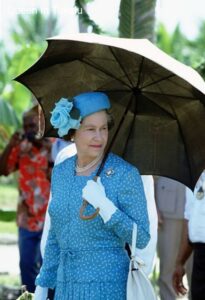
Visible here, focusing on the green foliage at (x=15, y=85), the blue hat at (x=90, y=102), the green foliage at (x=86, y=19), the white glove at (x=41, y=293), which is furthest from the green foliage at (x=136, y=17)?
the green foliage at (x=15, y=85)

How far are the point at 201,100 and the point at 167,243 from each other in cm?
358

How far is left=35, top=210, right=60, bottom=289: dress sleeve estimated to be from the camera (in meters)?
5.01

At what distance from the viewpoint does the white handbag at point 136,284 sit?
4.54 metres

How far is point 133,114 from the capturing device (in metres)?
5.31

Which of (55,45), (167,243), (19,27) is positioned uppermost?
(19,27)

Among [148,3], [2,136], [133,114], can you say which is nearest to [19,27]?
[2,136]

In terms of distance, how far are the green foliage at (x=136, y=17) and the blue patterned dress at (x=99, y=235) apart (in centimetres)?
353

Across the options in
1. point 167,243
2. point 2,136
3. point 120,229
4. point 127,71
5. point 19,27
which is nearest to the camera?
point 120,229

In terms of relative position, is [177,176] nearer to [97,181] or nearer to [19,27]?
[97,181]

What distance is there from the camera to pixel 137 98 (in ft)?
17.1

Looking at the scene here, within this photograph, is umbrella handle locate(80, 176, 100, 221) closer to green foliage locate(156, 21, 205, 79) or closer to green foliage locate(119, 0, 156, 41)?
green foliage locate(119, 0, 156, 41)

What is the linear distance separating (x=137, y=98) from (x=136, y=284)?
119cm

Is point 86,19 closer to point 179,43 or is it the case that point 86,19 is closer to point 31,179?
point 31,179

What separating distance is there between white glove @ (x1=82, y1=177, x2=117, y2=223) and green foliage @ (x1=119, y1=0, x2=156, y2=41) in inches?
149
